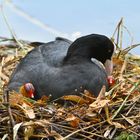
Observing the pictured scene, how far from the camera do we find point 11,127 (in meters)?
3.73

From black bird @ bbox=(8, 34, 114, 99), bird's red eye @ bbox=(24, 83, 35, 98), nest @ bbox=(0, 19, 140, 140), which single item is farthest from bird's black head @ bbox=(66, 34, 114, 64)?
nest @ bbox=(0, 19, 140, 140)

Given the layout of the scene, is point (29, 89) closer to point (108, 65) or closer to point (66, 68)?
point (66, 68)

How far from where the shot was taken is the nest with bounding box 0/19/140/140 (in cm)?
374

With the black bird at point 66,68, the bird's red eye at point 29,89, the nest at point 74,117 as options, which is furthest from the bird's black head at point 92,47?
the nest at point 74,117

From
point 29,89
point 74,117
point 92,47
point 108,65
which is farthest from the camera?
point 108,65

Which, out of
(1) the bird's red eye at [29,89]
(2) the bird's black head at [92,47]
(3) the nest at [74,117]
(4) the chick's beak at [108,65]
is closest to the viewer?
(3) the nest at [74,117]

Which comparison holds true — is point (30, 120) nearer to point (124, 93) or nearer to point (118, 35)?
point (124, 93)

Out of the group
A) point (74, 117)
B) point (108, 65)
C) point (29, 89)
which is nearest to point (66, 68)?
point (29, 89)

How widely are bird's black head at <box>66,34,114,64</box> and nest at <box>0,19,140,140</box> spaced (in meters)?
0.47

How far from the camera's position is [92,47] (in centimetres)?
475

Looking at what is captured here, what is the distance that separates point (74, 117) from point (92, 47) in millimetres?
1006

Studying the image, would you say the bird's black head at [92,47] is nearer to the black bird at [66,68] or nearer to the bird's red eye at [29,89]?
the black bird at [66,68]

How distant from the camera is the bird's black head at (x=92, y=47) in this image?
4676 mm

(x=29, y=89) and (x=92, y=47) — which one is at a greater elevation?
(x=92, y=47)
